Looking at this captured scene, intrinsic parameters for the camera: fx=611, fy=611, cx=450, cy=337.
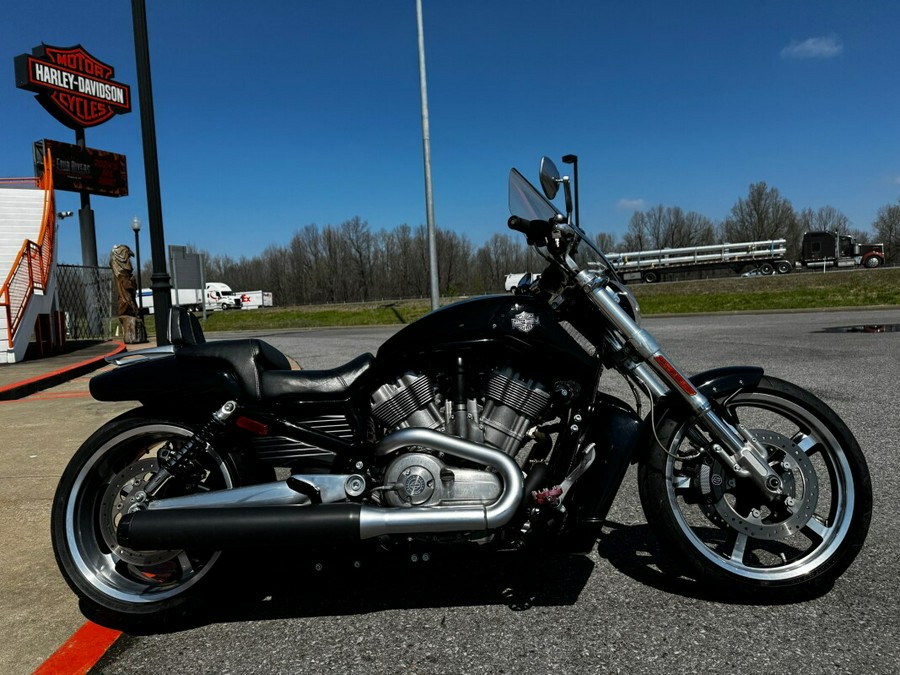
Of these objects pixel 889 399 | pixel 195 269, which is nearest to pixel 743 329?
pixel 889 399

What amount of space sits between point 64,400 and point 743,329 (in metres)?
14.0

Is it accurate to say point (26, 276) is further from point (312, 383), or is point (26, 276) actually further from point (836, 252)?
point (836, 252)

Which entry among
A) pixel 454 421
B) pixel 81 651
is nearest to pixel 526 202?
pixel 454 421

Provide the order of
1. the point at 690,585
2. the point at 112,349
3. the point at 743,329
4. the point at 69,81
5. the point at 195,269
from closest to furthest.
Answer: the point at 690,585 < the point at 195,269 < the point at 112,349 < the point at 743,329 < the point at 69,81

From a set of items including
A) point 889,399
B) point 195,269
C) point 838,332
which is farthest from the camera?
point 838,332

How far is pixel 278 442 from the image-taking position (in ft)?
8.63

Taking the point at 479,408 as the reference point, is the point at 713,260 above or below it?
above

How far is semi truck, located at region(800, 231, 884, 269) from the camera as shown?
144 ft

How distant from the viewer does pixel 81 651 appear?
2379 millimetres

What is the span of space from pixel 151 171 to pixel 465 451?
6.36 metres

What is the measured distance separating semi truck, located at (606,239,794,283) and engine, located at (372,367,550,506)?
40071 mm

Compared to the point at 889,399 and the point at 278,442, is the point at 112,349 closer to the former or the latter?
the point at 278,442

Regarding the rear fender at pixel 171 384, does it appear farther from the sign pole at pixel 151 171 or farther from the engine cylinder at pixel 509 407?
the sign pole at pixel 151 171

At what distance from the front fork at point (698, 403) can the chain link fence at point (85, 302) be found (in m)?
19.1
